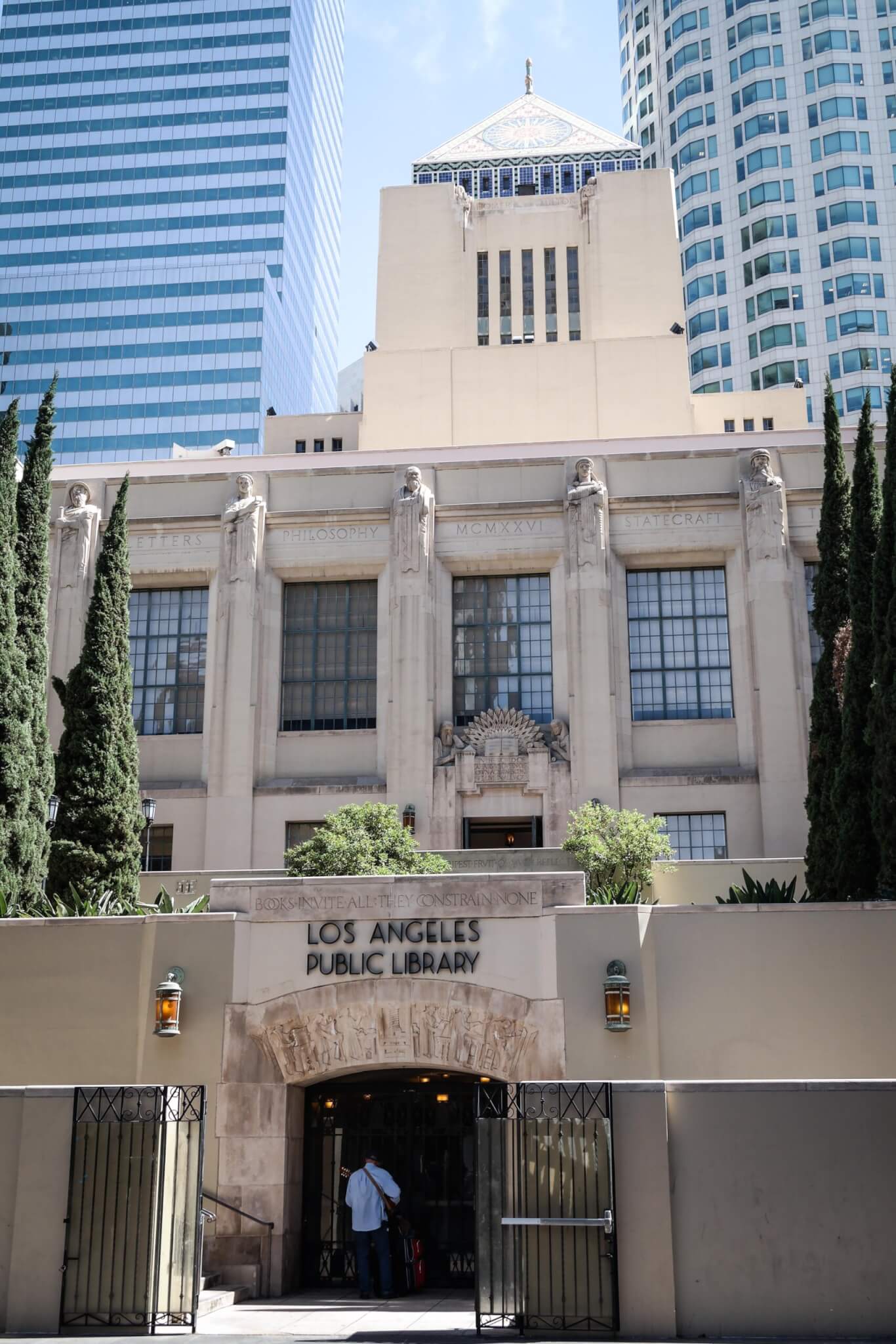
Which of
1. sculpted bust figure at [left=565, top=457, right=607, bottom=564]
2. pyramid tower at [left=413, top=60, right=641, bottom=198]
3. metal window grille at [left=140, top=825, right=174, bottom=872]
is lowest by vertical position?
metal window grille at [left=140, top=825, right=174, bottom=872]

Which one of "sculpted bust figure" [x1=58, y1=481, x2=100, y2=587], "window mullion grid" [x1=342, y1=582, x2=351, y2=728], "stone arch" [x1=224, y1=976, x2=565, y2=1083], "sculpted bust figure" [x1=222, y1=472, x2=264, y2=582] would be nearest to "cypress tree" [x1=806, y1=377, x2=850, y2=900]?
"stone arch" [x1=224, y1=976, x2=565, y2=1083]

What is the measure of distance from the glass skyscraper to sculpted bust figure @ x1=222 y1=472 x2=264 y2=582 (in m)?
67.8

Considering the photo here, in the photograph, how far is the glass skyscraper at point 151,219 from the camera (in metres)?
101

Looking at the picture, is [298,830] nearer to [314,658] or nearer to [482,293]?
[314,658]

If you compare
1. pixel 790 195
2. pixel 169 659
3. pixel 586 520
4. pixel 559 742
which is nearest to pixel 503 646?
pixel 559 742

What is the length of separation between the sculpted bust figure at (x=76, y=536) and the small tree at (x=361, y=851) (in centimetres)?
1075

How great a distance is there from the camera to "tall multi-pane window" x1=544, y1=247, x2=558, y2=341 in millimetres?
47844

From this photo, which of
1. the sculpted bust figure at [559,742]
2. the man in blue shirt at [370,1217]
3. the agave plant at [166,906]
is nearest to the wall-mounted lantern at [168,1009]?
the agave plant at [166,906]

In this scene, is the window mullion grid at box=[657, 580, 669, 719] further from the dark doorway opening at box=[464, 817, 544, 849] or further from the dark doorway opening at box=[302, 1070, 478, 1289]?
the dark doorway opening at box=[302, 1070, 478, 1289]

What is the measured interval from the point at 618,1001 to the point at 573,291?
1408 inches

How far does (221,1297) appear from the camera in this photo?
15.5m

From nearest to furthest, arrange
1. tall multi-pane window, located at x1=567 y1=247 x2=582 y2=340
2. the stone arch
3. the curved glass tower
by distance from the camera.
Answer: the stone arch, tall multi-pane window, located at x1=567 y1=247 x2=582 y2=340, the curved glass tower

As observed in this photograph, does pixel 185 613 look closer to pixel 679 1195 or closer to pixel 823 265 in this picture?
pixel 679 1195

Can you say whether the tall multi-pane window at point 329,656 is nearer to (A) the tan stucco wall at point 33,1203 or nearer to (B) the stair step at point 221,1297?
(B) the stair step at point 221,1297
